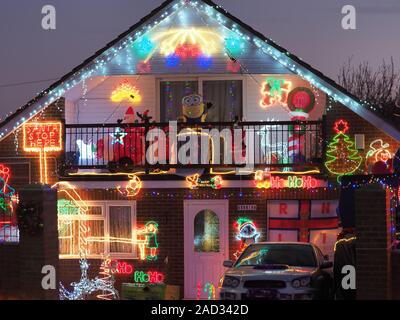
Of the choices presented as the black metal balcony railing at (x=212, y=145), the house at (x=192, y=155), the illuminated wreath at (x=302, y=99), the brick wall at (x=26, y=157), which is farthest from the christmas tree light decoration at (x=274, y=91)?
the brick wall at (x=26, y=157)

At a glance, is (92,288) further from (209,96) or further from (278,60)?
(278,60)

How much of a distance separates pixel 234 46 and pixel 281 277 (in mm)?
6843

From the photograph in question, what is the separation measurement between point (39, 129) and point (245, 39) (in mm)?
5190

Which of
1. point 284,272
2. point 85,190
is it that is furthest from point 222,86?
point 284,272

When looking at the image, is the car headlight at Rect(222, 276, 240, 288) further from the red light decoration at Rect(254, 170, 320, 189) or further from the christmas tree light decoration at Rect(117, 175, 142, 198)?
the christmas tree light decoration at Rect(117, 175, 142, 198)

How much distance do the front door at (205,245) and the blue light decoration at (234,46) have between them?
346 centimetres

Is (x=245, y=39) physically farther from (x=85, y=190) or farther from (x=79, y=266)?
(x=79, y=266)

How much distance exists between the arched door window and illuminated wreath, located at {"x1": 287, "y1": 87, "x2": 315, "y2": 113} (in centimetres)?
317

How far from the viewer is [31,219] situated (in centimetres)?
1364

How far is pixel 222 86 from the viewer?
19.1m

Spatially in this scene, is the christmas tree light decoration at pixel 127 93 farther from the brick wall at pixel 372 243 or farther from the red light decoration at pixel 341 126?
the brick wall at pixel 372 243

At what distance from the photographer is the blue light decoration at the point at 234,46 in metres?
17.8

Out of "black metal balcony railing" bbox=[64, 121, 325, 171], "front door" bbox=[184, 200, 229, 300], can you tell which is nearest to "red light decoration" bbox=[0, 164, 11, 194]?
"black metal balcony railing" bbox=[64, 121, 325, 171]

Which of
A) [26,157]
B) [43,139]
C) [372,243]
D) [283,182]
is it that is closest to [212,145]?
[283,182]
